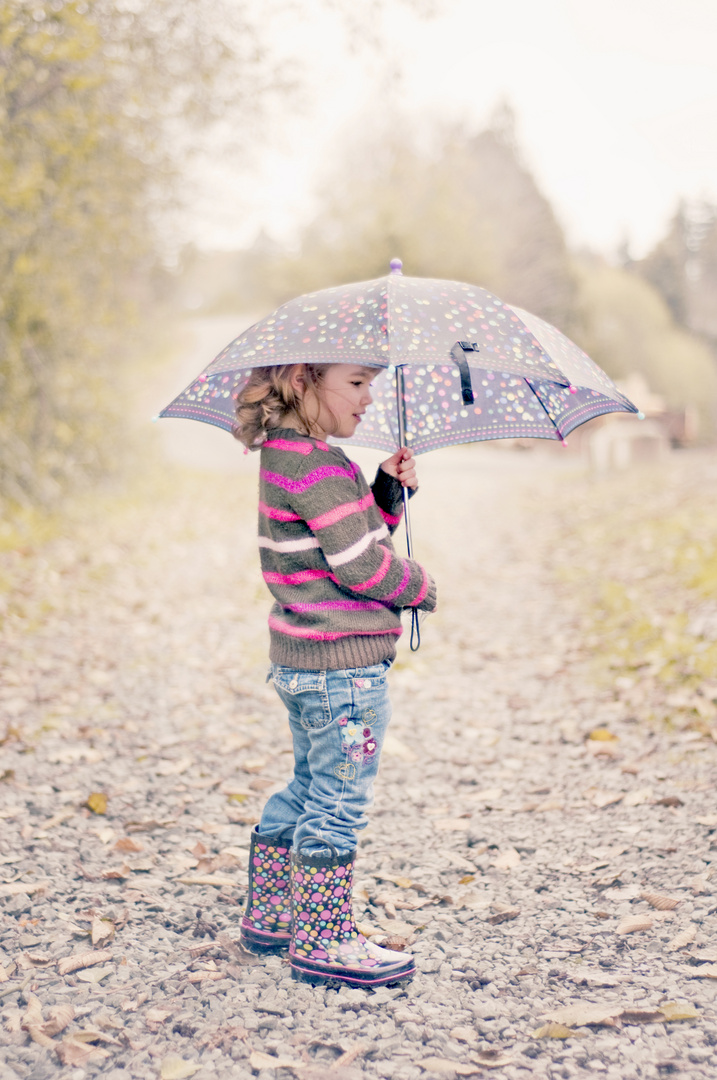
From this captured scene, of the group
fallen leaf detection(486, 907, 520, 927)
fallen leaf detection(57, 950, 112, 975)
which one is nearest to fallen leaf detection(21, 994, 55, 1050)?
fallen leaf detection(57, 950, 112, 975)

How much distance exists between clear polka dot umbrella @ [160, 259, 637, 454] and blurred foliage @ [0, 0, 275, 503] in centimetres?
494

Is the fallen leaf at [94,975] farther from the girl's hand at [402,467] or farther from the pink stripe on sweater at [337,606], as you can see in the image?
the girl's hand at [402,467]

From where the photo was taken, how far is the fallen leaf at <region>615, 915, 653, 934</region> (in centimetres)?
286

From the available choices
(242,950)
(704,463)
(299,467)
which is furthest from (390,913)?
(704,463)

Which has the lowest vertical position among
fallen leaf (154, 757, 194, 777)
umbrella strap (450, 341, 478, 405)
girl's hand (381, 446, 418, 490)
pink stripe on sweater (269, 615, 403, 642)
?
fallen leaf (154, 757, 194, 777)

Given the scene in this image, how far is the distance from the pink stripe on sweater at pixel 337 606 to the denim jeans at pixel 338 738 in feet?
0.56

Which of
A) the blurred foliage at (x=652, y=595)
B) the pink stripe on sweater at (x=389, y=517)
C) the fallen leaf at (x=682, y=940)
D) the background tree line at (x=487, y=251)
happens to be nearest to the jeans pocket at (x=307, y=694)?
the pink stripe on sweater at (x=389, y=517)

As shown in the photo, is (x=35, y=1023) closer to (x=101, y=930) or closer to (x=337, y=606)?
(x=101, y=930)

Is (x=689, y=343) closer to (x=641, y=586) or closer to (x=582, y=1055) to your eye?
(x=641, y=586)

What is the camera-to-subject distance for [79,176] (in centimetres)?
856

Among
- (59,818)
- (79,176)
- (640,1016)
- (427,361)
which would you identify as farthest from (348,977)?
(79,176)

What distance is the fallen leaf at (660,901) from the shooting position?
2.98 metres

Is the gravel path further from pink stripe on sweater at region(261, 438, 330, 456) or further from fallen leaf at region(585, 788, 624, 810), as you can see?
pink stripe on sweater at region(261, 438, 330, 456)

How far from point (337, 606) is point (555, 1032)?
124 centimetres
